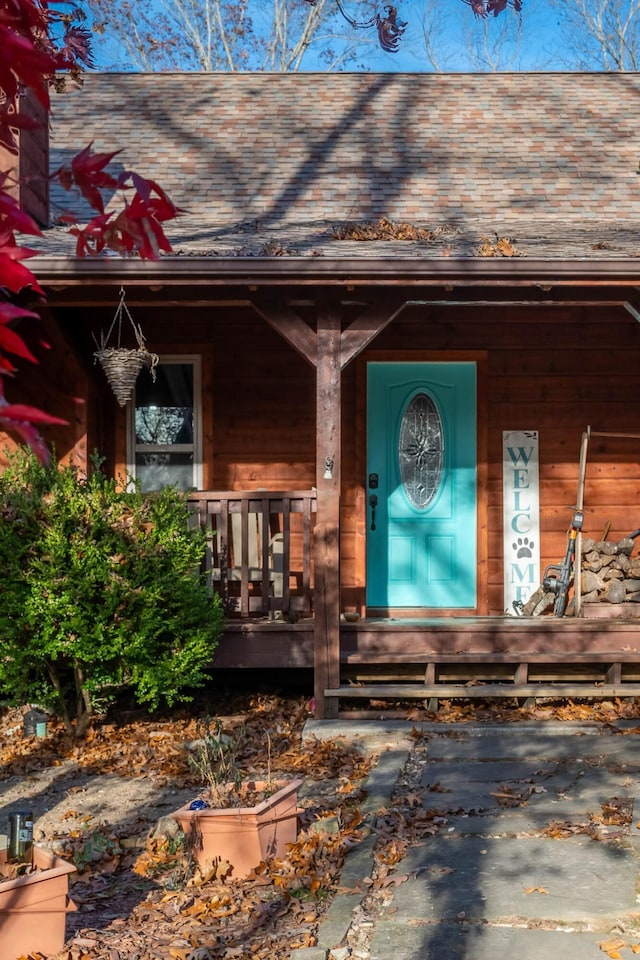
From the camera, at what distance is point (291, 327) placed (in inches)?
312

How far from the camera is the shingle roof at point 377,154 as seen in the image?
8.80m

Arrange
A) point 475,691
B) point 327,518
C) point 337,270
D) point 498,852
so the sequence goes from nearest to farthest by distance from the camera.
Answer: point 498,852 → point 337,270 → point 327,518 → point 475,691

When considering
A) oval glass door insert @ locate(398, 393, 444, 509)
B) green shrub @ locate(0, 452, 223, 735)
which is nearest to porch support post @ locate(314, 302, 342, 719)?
green shrub @ locate(0, 452, 223, 735)

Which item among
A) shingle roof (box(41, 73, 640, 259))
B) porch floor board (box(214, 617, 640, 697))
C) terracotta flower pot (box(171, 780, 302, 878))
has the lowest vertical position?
terracotta flower pot (box(171, 780, 302, 878))

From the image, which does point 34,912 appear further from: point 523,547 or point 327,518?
point 523,547

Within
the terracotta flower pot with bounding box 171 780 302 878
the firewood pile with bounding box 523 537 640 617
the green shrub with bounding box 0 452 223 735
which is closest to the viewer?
the terracotta flower pot with bounding box 171 780 302 878

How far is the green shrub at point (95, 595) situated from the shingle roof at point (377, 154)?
2.02 m

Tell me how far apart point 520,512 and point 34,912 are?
6802 millimetres

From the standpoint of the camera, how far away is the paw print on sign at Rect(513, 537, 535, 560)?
9.90 metres

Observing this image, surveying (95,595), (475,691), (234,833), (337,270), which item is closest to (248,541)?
(95,595)

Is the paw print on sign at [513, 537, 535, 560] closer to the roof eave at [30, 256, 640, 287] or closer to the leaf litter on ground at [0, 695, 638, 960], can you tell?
the leaf litter on ground at [0, 695, 638, 960]

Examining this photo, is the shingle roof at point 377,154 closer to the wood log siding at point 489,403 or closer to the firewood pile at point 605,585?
the wood log siding at point 489,403

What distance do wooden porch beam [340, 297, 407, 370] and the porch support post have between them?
6 centimetres

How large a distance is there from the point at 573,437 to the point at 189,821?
624 cm
